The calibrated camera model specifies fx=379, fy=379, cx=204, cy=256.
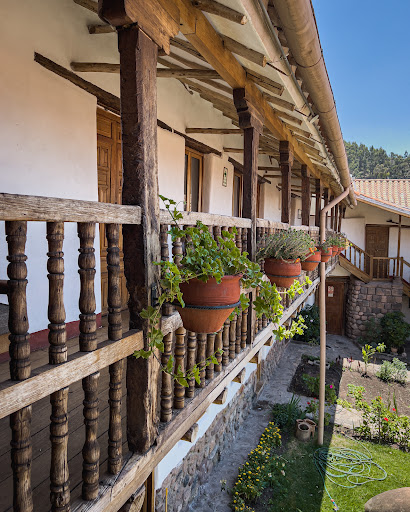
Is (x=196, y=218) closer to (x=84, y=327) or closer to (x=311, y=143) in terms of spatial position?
(x=84, y=327)

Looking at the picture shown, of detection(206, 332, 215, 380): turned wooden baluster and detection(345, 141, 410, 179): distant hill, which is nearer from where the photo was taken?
detection(206, 332, 215, 380): turned wooden baluster

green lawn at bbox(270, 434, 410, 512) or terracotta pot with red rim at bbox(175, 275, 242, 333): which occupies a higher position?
terracotta pot with red rim at bbox(175, 275, 242, 333)

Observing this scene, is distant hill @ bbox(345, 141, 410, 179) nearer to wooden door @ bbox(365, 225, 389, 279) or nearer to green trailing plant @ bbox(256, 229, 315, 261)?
wooden door @ bbox(365, 225, 389, 279)

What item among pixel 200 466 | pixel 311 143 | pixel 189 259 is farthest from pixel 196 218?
pixel 200 466

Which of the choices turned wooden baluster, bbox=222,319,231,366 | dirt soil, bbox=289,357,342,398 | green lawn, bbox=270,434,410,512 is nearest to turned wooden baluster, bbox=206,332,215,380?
turned wooden baluster, bbox=222,319,231,366

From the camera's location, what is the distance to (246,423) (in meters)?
7.72

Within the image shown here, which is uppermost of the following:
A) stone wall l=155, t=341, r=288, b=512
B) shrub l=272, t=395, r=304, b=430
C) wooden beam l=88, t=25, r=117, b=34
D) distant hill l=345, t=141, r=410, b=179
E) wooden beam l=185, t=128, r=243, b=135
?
distant hill l=345, t=141, r=410, b=179

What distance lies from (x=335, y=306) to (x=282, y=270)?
14020 mm

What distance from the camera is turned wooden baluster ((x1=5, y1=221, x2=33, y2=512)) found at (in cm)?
130

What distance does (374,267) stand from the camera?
1636 centimetres

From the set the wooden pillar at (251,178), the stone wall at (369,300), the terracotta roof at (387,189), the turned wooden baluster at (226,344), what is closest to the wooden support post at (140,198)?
the turned wooden baluster at (226,344)

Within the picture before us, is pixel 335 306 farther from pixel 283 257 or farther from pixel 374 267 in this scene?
pixel 283 257

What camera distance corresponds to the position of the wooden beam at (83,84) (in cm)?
335

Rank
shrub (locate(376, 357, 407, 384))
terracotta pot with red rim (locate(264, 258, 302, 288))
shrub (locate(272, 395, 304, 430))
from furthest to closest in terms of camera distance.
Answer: shrub (locate(376, 357, 407, 384)), shrub (locate(272, 395, 304, 430)), terracotta pot with red rim (locate(264, 258, 302, 288))
